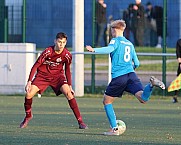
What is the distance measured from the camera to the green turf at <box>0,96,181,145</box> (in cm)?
1081

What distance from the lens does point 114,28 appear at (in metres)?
11.6

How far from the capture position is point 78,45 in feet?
68.5

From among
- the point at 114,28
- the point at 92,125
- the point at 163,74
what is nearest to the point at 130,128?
the point at 92,125

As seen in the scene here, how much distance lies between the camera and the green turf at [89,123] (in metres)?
10.8

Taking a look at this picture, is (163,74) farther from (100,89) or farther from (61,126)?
(61,126)

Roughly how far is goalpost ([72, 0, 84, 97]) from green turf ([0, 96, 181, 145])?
3.19ft

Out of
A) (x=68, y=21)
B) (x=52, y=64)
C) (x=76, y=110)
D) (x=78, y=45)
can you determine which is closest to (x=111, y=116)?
(x=76, y=110)

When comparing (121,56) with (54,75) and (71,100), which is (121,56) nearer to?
(71,100)

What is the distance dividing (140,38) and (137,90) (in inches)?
437

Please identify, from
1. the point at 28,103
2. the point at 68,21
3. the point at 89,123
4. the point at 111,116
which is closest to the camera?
the point at 111,116

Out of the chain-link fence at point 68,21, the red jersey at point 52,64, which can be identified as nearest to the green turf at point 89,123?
the red jersey at point 52,64

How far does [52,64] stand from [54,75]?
238mm

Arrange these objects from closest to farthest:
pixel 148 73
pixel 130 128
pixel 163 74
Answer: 1. pixel 130 128
2. pixel 163 74
3. pixel 148 73

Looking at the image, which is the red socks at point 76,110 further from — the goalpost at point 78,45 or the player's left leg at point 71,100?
the goalpost at point 78,45
